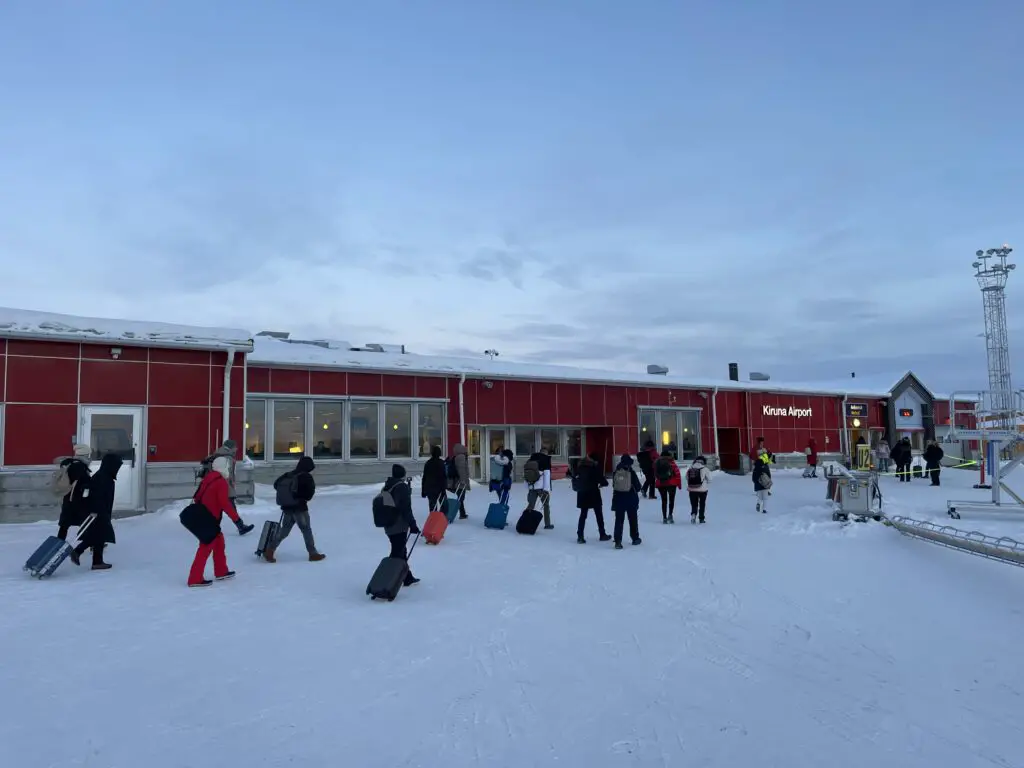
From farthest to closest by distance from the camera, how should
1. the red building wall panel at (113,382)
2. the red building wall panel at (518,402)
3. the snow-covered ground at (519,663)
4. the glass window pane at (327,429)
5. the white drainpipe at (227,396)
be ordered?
the red building wall panel at (518,402) < the glass window pane at (327,429) < the white drainpipe at (227,396) < the red building wall panel at (113,382) < the snow-covered ground at (519,663)

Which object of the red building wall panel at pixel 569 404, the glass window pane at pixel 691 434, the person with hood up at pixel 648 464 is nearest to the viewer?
the person with hood up at pixel 648 464

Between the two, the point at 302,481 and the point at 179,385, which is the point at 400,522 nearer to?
the point at 302,481

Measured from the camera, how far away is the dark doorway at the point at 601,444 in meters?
24.7

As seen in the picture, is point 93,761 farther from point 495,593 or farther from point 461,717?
point 495,593

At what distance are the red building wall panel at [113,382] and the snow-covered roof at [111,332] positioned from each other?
1.66 feet

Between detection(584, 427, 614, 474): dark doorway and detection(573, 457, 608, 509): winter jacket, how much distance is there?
13270 millimetres

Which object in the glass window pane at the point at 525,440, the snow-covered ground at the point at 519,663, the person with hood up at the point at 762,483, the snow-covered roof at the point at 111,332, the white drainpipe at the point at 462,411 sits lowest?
the snow-covered ground at the point at 519,663

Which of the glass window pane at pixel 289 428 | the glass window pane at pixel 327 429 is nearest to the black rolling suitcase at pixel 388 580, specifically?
the glass window pane at pixel 289 428

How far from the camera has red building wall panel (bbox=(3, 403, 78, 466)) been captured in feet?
44.2

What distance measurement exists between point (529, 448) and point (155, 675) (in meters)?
18.6

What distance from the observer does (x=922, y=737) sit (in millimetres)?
4688

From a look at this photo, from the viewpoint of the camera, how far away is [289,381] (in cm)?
1895

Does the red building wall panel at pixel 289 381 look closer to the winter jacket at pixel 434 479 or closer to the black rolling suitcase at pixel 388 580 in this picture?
the winter jacket at pixel 434 479

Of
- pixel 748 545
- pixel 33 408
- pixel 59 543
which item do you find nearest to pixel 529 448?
pixel 748 545
